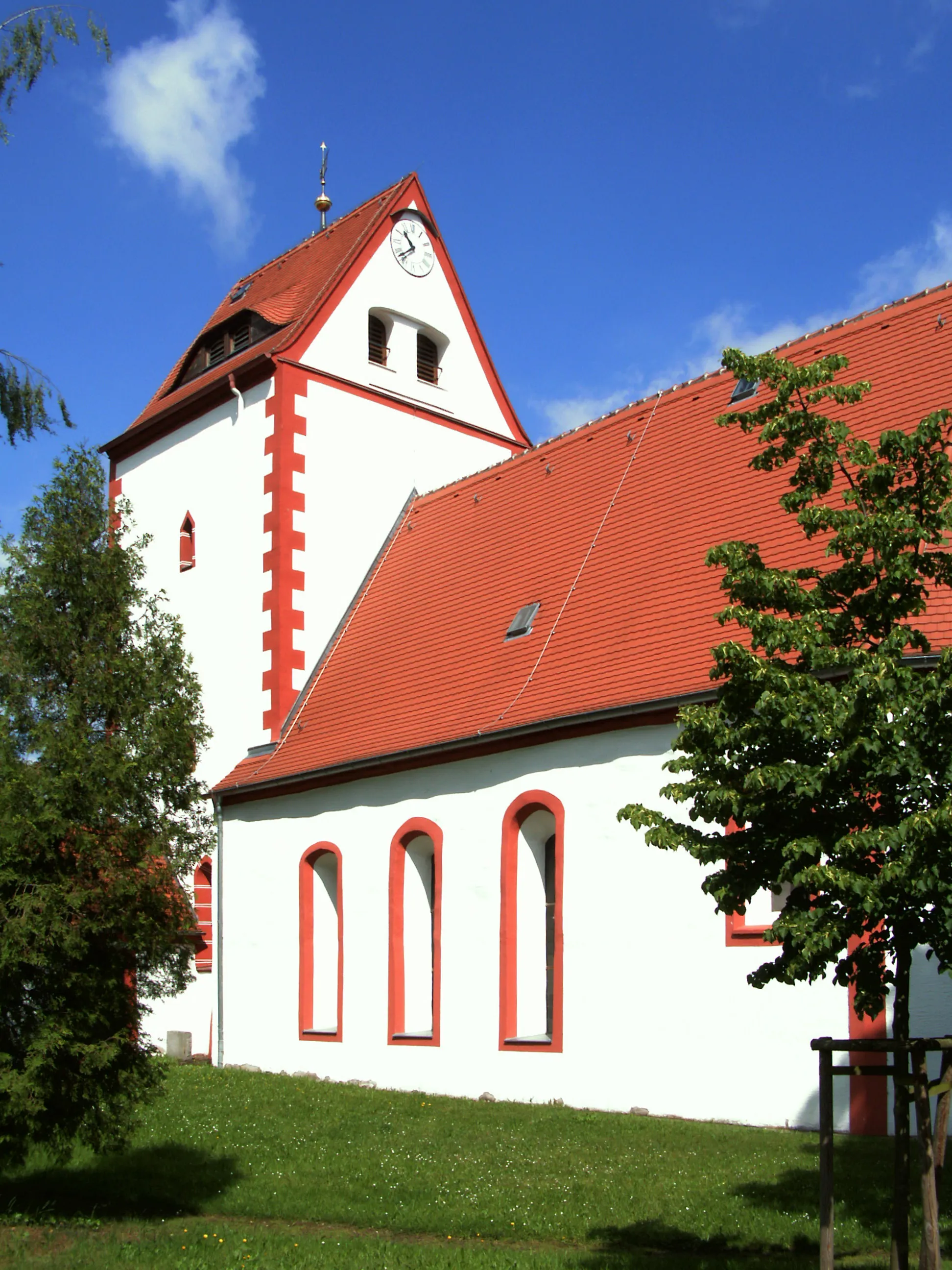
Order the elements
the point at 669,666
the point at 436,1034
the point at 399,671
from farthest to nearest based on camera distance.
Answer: the point at 399,671
the point at 436,1034
the point at 669,666

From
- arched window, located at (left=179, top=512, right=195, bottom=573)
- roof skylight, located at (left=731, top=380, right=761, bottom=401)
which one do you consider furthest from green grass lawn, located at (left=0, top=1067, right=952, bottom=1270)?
arched window, located at (left=179, top=512, right=195, bottom=573)

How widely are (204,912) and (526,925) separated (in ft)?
25.7

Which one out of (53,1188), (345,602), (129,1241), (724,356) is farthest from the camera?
(345,602)

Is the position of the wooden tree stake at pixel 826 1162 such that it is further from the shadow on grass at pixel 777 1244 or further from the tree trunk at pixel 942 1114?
the shadow on grass at pixel 777 1244

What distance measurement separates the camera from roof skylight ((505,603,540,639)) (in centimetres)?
1689

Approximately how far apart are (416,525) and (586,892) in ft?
28.5

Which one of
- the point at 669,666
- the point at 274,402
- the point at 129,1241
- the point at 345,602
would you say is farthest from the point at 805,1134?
the point at 274,402

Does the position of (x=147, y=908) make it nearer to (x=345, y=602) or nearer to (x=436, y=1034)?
(x=436, y=1034)

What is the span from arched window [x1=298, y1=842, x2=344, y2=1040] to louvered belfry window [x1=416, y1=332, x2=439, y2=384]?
29.4 feet

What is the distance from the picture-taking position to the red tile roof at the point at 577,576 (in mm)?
14672

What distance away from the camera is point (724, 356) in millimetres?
7652

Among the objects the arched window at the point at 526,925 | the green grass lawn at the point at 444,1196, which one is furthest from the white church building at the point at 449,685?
the green grass lawn at the point at 444,1196

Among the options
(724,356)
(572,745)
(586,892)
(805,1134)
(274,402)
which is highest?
(274,402)

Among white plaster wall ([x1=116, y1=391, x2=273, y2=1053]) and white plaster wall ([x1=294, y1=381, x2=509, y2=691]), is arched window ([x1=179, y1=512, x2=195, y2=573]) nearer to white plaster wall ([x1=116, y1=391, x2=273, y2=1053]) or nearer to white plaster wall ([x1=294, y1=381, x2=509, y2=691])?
white plaster wall ([x1=116, y1=391, x2=273, y2=1053])
